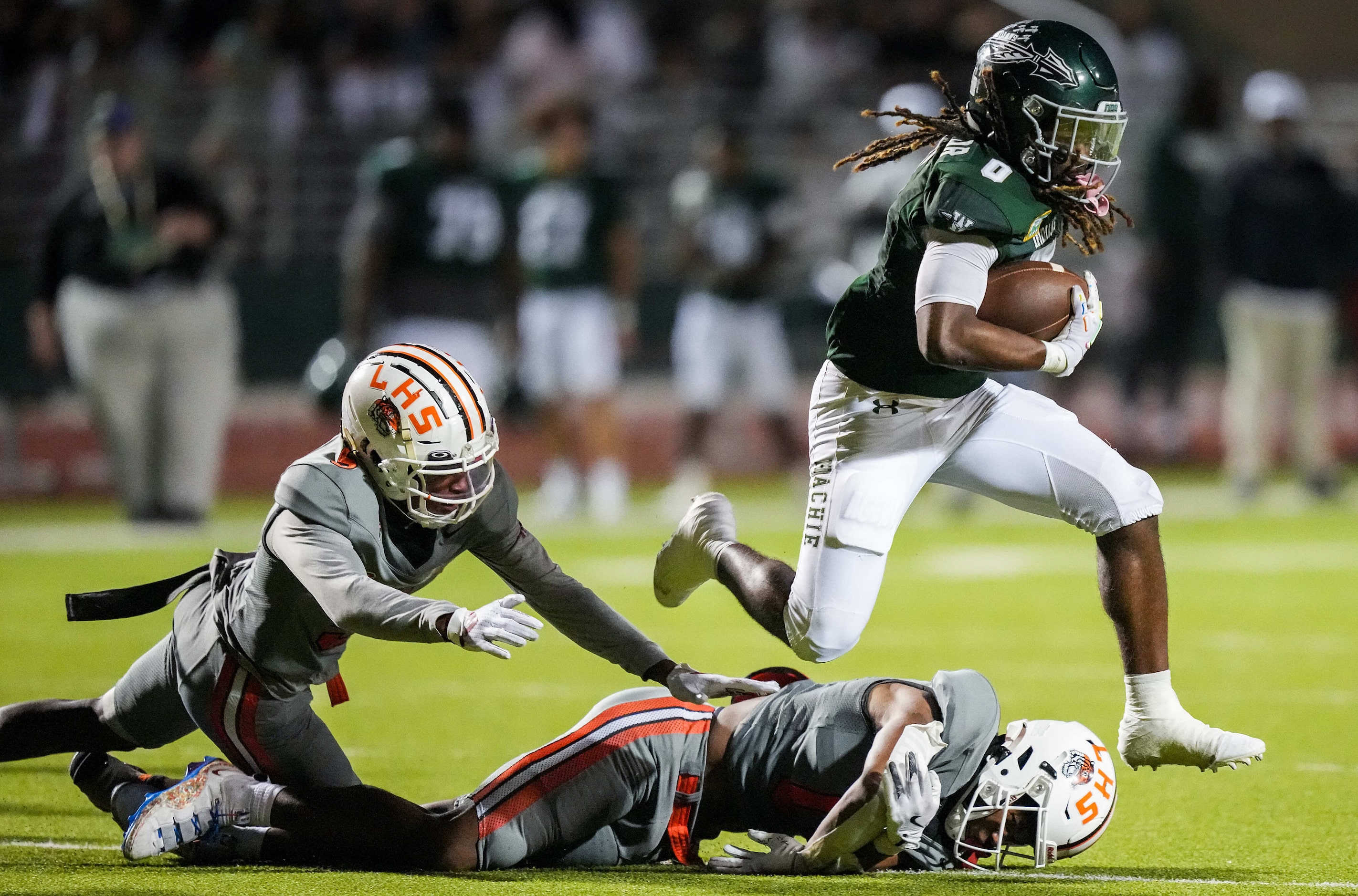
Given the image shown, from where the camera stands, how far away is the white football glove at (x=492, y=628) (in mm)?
3340

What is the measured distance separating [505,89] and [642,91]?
1137 millimetres

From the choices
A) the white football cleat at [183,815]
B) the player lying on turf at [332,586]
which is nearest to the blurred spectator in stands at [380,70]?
the player lying on turf at [332,586]

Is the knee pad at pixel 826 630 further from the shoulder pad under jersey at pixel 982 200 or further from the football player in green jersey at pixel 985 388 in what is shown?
the shoulder pad under jersey at pixel 982 200

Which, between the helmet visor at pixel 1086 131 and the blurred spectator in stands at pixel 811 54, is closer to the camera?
the helmet visor at pixel 1086 131

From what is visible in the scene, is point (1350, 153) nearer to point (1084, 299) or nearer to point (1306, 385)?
point (1306, 385)

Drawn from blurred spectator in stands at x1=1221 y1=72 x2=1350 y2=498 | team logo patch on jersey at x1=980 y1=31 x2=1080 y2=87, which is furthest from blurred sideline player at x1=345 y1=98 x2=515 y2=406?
team logo patch on jersey at x1=980 y1=31 x2=1080 y2=87

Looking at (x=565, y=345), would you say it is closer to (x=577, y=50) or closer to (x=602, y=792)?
(x=577, y=50)

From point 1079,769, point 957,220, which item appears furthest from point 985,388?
Answer: point 1079,769

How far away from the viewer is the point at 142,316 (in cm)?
997

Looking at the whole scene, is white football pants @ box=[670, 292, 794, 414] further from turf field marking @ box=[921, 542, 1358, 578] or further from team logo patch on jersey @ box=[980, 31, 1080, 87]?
team logo patch on jersey @ box=[980, 31, 1080, 87]

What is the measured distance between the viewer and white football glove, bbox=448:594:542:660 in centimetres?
334

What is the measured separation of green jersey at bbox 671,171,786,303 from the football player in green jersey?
21.8ft

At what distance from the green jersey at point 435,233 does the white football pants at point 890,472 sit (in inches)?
222

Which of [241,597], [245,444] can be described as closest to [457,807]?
[241,597]
